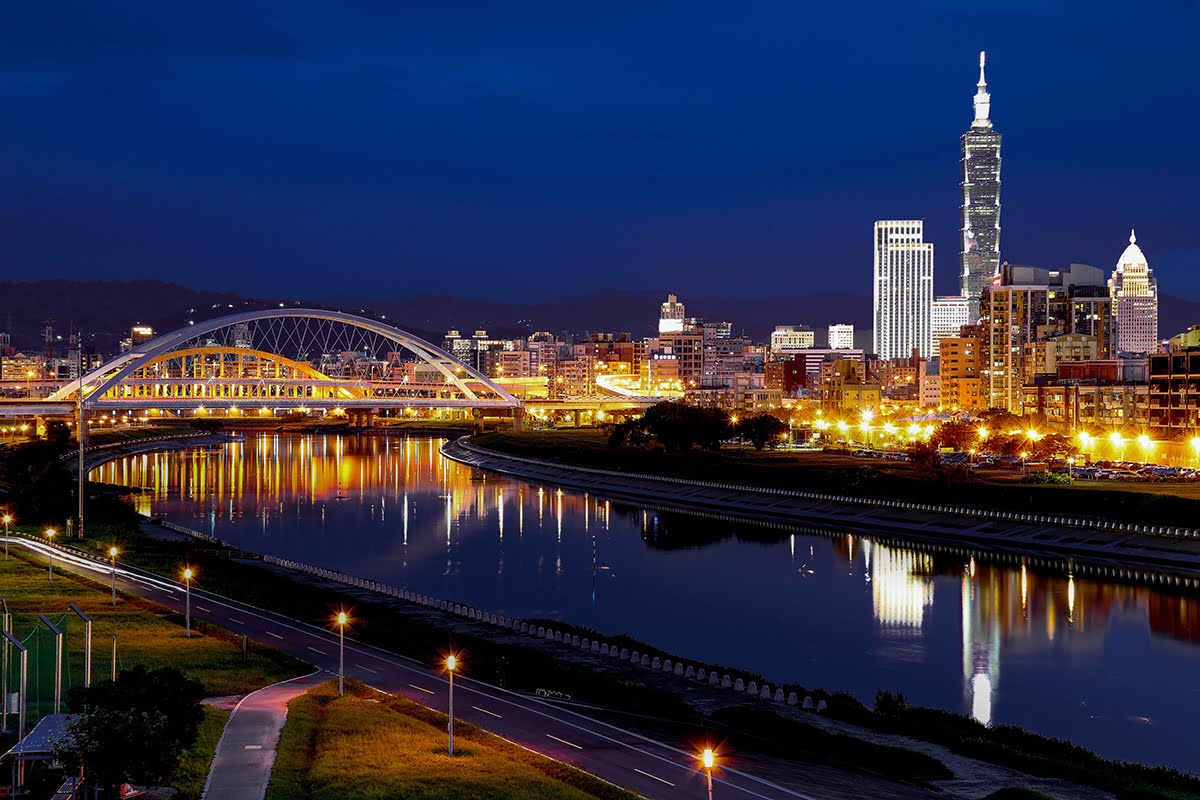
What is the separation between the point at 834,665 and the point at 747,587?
42.1 feet

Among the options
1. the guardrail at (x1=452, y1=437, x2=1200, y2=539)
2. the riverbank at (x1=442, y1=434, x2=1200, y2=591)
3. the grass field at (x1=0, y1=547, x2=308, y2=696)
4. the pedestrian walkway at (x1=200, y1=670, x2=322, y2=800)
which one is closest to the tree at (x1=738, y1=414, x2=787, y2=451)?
the riverbank at (x1=442, y1=434, x2=1200, y2=591)

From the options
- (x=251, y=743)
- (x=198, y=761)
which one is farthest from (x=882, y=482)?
(x=198, y=761)

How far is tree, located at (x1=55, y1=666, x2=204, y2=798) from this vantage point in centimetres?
1830

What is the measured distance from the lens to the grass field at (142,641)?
27734mm

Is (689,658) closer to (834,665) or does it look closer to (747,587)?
(834,665)

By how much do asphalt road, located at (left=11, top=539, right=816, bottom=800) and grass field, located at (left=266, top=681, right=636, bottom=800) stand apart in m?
0.75

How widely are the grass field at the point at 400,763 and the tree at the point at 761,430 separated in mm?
74055

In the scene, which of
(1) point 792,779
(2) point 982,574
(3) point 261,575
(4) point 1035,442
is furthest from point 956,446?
(1) point 792,779

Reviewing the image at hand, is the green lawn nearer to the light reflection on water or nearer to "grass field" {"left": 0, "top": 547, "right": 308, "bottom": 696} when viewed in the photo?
"grass field" {"left": 0, "top": 547, "right": 308, "bottom": 696}

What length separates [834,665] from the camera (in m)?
34.6

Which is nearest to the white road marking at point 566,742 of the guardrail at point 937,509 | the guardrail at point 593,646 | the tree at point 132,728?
the guardrail at point 593,646

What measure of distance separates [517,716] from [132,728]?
30.2ft

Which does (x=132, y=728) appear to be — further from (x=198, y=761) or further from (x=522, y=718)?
(x=522, y=718)

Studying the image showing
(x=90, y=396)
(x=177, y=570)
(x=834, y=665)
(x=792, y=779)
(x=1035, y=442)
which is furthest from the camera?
(x=90, y=396)
